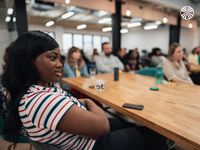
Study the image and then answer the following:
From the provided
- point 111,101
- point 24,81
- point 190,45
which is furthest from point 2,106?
point 190,45

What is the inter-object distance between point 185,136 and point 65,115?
1.90 feet

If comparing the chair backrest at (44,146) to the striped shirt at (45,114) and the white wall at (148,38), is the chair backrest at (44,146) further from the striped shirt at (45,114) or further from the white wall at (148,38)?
the white wall at (148,38)

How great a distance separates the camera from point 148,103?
1286 millimetres

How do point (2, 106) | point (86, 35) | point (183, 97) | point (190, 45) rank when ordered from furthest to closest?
point (86, 35), point (190, 45), point (183, 97), point (2, 106)

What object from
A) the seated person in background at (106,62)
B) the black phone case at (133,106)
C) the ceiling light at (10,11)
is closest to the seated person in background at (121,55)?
the seated person in background at (106,62)

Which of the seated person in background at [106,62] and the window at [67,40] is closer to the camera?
the seated person in background at [106,62]

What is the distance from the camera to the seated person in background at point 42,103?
701mm

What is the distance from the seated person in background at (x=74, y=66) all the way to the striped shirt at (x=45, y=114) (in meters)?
2.02

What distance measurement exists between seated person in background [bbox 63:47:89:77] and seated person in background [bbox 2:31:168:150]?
1939mm

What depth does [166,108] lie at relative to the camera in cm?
118

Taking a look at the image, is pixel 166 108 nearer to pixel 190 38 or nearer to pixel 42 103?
pixel 42 103

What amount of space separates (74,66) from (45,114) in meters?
2.28

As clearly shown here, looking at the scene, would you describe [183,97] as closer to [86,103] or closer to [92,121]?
[86,103]

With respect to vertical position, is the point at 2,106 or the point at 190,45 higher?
the point at 190,45
